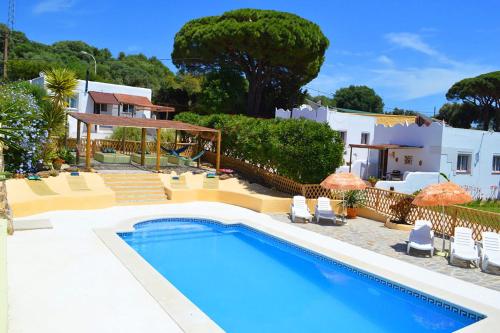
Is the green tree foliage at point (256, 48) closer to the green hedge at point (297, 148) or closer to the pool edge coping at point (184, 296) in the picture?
the green hedge at point (297, 148)

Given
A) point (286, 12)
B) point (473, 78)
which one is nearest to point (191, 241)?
point (286, 12)

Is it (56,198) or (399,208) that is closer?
(56,198)

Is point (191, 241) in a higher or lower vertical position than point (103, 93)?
lower

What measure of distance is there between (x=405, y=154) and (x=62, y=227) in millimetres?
21313

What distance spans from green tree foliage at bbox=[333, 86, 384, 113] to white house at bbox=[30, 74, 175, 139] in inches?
2305

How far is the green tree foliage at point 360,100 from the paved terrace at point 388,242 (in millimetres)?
73768

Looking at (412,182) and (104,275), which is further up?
(412,182)

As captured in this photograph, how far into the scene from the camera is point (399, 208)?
624 inches

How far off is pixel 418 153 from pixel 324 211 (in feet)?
41.6

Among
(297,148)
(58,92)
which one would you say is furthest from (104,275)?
(58,92)

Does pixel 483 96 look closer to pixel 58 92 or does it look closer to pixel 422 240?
pixel 422 240

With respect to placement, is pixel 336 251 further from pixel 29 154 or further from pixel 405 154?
pixel 405 154

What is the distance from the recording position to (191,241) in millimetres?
13766

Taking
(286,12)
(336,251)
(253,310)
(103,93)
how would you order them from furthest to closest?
(286,12), (103,93), (336,251), (253,310)
